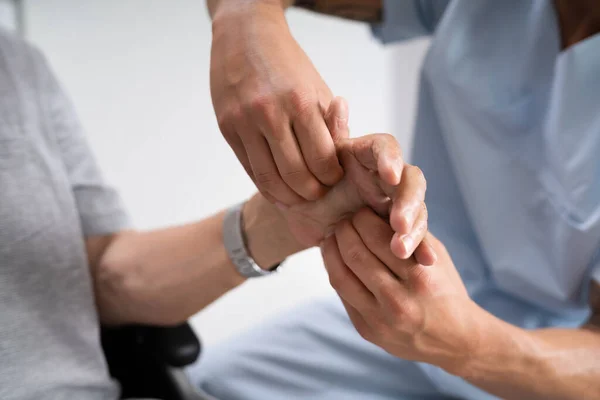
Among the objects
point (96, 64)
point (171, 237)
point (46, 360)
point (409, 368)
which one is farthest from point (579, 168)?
point (96, 64)

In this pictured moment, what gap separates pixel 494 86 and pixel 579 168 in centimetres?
15

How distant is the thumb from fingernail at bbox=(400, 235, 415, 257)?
0.10 m

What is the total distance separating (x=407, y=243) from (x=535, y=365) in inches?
10.4

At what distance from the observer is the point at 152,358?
0.55m

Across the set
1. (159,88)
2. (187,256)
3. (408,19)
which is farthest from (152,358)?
(408,19)

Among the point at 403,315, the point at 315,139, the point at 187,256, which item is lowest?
the point at 187,256

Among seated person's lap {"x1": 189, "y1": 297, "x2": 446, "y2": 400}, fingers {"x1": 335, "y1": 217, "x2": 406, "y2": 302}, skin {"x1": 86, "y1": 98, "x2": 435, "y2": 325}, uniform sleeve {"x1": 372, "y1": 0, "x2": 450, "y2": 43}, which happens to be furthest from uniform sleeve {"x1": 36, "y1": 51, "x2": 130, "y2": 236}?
uniform sleeve {"x1": 372, "y1": 0, "x2": 450, "y2": 43}

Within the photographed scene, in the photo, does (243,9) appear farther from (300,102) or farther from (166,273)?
(166,273)

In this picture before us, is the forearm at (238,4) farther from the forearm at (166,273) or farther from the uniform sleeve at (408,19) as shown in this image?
the uniform sleeve at (408,19)

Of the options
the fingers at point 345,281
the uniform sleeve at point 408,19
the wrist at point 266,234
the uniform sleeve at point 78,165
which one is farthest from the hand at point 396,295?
the uniform sleeve at point 408,19

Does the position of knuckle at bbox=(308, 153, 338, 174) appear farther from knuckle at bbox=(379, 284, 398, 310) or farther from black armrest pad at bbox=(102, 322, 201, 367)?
black armrest pad at bbox=(102, 322, 201, 367)

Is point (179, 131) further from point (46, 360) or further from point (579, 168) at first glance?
point (579, 168)

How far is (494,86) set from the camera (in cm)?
61

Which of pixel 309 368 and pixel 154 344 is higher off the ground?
pixel 154 344
